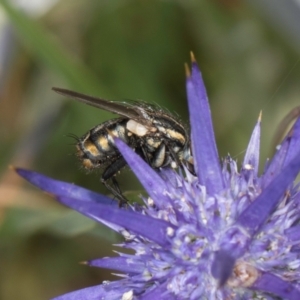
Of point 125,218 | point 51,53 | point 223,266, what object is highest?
point 51,53

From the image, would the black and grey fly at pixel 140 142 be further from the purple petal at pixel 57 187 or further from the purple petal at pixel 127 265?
the purple petal at pixel 127 265

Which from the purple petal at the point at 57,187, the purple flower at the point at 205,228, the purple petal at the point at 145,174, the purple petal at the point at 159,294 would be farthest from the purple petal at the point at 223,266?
the purple petal at the point at 57,187

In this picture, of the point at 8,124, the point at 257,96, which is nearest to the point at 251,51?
the point at 257,96

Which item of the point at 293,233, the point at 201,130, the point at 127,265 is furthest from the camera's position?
the point at 127,265

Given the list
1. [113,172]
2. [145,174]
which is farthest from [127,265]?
[113,172]

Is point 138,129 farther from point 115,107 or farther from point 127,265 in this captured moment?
point 127,265

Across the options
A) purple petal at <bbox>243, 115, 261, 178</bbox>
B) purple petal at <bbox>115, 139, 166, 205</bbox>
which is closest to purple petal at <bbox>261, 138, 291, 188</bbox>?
purple petal at <bbox>243, 115, 261, 178</bbox>
